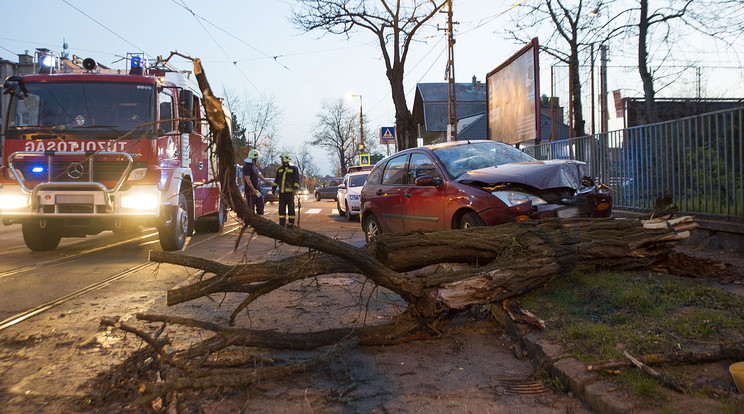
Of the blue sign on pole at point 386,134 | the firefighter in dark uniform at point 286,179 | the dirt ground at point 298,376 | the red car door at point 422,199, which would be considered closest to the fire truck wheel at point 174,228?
the firefighter in dark uniform at point 286,179

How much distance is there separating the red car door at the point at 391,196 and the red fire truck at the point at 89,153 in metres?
2.90

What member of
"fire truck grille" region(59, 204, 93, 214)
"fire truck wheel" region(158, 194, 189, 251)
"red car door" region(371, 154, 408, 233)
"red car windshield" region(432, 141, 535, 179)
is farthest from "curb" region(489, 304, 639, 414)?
"fire truck grille" region(59, 204, 93, 214)

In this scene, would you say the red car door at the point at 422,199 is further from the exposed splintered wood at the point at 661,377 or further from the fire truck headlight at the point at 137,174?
the exposed splintered wood at the point at 661,377

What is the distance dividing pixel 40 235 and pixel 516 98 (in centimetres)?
1368

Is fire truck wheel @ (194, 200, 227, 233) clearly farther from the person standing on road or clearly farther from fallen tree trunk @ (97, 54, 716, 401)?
fallen tree trunk @ (97, 54, 716, 401)

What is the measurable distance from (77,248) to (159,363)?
826cm

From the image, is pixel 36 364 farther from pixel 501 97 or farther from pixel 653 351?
pixel 501 97

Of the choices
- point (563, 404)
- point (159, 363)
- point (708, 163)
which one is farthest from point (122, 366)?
point (708, 163)

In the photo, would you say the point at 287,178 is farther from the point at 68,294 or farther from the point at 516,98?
the point at 516,98

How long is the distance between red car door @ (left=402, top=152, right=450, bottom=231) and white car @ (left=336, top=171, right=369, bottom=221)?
29.6 feet

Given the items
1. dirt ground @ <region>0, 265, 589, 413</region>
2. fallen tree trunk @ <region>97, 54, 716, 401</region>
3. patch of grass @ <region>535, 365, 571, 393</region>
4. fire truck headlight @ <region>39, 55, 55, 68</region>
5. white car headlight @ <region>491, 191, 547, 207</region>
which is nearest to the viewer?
dirt ground @ <region>0, 265, 589, 413</region>

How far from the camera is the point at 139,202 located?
340 inches

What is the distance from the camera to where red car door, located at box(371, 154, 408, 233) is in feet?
27.9

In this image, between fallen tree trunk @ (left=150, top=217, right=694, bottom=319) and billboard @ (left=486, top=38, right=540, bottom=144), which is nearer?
fallen tree trunk @ (left=150, top=217, right=694, bottom=319)
